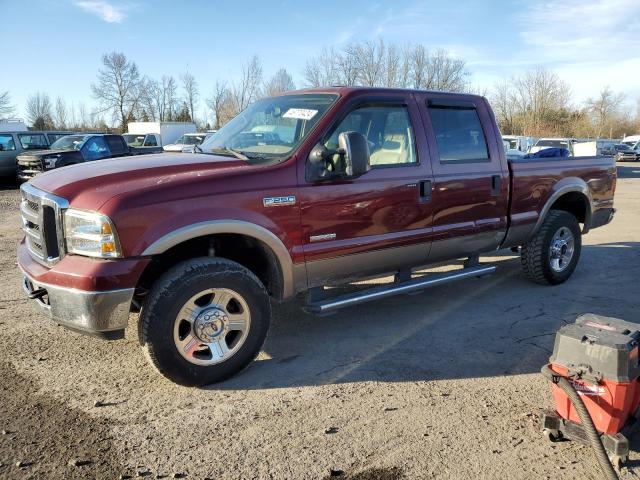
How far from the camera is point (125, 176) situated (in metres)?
3.29

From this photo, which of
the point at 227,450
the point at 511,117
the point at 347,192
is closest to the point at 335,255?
the point at 347,192

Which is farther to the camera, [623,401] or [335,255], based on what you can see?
[335,255]

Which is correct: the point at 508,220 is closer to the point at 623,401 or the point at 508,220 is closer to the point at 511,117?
the point at 623,401

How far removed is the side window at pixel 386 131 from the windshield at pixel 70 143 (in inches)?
644

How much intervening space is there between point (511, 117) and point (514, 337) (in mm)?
56628

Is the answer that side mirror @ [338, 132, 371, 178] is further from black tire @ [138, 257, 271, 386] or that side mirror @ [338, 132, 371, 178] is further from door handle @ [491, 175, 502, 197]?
door handle @ [491, 175, 502, 197]

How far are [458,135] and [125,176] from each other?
9.90ft

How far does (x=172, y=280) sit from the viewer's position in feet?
10.5

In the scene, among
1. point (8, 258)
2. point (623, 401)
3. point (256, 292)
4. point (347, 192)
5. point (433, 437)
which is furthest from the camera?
point (8, 258)

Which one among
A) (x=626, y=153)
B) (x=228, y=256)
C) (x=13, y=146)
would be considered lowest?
(x=626, y=153)

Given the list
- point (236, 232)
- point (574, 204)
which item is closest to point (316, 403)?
point (236, 232)

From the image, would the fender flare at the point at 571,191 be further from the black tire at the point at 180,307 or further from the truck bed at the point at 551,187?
the black tire at the point at 180,307

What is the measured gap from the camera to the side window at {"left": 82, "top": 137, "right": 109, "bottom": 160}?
17141 mm

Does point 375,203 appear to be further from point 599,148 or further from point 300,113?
point 599,148
